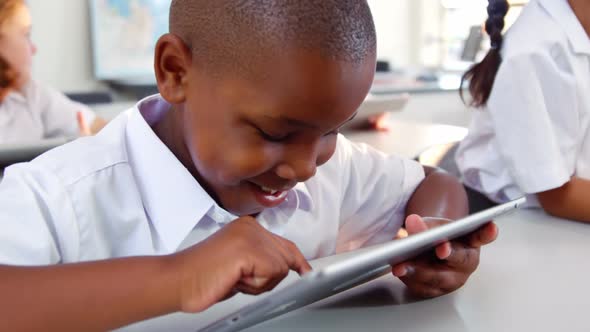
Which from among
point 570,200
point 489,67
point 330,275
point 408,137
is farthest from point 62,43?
point 330,275

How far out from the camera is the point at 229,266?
0.48 m

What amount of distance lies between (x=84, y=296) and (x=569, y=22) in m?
0.95

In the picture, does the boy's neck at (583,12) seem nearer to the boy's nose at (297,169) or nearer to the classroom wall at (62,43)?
the boy's nose at (297,169)

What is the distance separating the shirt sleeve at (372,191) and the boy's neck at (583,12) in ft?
1.33

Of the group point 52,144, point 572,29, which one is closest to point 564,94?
point 572,29

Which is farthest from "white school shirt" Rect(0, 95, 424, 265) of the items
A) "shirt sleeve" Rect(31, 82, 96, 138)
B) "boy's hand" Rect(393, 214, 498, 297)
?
"shirt sleeve" Rect(31, 82, 96, 138)

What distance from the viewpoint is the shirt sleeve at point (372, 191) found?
37.8 inches

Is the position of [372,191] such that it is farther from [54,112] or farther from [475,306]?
[54,112]

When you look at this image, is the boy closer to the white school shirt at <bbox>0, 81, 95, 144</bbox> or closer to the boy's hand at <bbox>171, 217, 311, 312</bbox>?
the boy's hand at <bbox>171, 217, 311, 312</bbox>

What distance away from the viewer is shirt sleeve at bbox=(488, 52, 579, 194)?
104 centimetres

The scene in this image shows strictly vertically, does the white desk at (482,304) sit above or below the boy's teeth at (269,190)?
below

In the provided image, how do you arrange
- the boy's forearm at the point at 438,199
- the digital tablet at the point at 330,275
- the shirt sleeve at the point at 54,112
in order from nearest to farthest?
the digital tablet at the point at 330,275
the boy's forearm at the point at 438,199
the shirt sleeve at the point at 54,112

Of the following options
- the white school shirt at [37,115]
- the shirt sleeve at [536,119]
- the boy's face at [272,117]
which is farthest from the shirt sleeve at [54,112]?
the boy's face at [272,117]

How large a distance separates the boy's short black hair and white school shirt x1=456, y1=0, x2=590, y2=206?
0.53 meters
